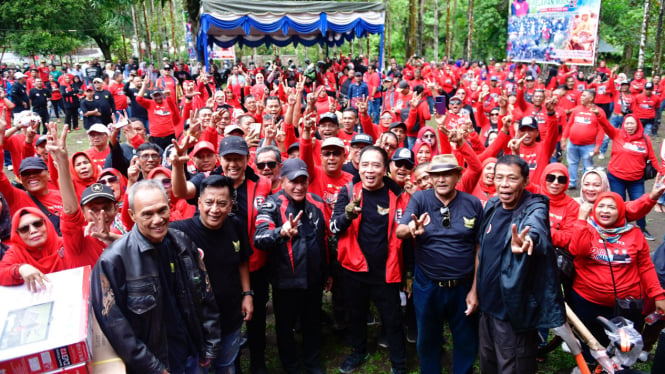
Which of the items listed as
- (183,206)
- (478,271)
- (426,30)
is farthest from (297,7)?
(426,30)

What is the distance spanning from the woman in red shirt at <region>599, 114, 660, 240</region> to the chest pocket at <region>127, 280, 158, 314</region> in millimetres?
7229

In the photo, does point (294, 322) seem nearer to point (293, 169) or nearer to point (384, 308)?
point (384, 308)

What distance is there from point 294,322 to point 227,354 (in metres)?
0.80

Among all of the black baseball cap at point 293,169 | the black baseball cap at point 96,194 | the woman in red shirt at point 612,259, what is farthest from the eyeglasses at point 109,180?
the woman in red shirt at point 612,259

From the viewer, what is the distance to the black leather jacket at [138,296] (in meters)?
2.46

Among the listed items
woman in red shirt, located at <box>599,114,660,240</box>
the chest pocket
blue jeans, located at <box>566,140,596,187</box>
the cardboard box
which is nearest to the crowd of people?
the chest pocket

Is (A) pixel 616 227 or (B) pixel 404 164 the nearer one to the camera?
(A) pixel 616 227

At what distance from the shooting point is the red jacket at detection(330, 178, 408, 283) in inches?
153

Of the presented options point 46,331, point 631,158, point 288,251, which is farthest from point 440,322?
point 631,158

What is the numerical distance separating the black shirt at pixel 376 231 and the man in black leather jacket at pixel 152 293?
1.51 meters

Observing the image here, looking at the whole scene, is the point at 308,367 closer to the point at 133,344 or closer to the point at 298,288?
the point at 298,288

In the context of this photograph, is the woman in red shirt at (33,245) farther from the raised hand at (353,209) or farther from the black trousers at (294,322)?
the raised hand at (353,209)

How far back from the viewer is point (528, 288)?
3053mm

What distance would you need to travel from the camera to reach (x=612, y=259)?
3775 millimetres
